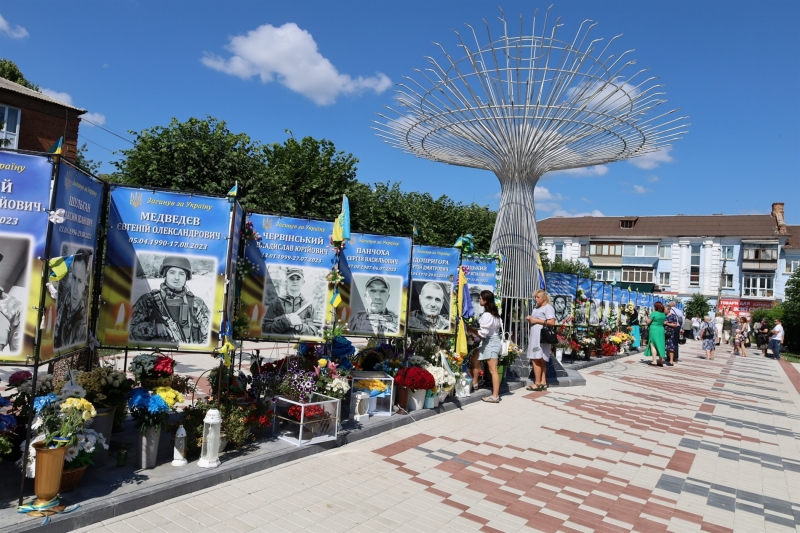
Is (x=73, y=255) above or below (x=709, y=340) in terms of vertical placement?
above

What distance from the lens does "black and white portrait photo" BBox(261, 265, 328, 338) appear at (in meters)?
6.82

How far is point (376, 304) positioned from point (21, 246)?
4607 mm

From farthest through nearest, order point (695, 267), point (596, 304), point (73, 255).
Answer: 1. point (695, 267)
2. point (596, 304)
3. point (73, 255)

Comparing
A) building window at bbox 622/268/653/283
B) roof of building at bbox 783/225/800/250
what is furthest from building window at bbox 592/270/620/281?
roof of building at bbox 783/225/800/250

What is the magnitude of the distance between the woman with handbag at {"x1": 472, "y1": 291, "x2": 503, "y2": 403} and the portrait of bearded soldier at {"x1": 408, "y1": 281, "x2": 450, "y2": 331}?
0.67 m

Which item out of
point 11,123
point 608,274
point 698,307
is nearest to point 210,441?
point 11,123

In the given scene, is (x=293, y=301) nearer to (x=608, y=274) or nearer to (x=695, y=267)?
(x=608, y=274)

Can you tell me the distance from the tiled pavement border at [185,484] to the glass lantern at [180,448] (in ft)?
0.26

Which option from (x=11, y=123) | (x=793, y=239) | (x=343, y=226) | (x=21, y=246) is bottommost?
(x=21, y=246)

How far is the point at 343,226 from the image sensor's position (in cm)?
669

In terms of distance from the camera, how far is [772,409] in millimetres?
11664

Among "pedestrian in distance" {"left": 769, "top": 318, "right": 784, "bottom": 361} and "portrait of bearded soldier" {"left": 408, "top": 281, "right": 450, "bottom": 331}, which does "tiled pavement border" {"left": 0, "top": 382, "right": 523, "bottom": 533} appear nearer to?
"portrait of bearded soldier" {"left": 408, "top": 281, "right": 450, "bottom": 331}

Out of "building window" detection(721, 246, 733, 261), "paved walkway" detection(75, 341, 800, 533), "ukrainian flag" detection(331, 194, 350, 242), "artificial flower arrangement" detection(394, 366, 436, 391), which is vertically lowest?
"paved walkway" detection(75, 341, 800, 533)

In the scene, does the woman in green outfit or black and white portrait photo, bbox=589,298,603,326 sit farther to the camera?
black and white portrait photo, bbox=589,298,603,326
